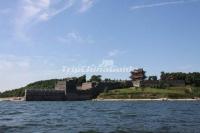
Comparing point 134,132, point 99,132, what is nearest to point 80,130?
point 99,132

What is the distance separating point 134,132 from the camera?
115 ft

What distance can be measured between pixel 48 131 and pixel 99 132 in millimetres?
4402

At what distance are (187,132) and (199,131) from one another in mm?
1084

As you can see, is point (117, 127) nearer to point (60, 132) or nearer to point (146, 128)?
point (146, 128)

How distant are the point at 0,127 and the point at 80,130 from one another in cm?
781

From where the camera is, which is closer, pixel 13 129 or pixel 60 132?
pixel 60 132

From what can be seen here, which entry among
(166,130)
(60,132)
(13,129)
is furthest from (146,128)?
(13,129)

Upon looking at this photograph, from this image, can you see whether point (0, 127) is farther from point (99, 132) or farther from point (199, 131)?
point (199, 131)

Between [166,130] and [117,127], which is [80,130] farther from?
[166,130]

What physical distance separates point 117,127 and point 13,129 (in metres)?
9.70

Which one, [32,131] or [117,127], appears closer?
[32,131]

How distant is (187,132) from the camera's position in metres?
34.7

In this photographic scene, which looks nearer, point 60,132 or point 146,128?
point 60,132

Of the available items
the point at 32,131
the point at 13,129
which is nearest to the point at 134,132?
the point at 32,131
